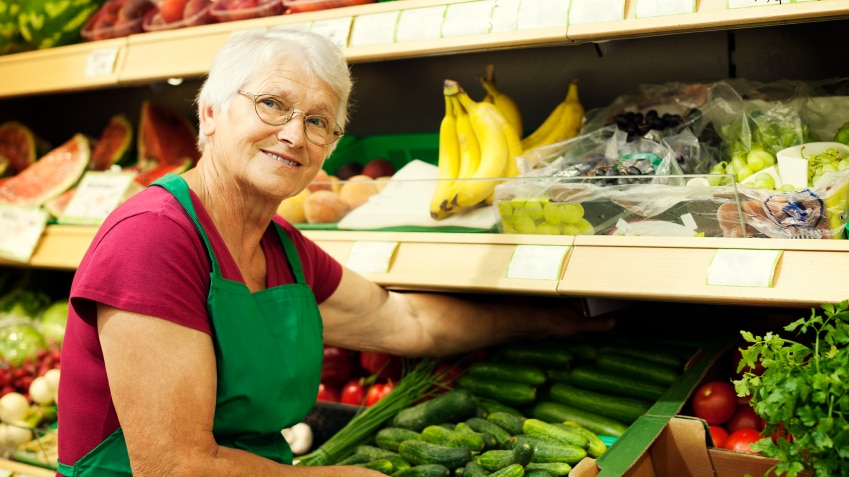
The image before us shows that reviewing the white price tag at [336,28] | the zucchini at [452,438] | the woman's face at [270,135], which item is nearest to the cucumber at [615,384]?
the zucchini at [452,438]

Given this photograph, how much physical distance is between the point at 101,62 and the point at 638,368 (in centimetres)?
188

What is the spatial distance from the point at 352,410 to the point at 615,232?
3.03 feet

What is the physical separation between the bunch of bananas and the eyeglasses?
0.53 metres

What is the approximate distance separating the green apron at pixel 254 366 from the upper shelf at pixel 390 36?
62 centimetres

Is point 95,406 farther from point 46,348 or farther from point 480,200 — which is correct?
point 46,348

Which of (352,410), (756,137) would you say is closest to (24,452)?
A: (352,410)

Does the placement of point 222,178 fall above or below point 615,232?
above

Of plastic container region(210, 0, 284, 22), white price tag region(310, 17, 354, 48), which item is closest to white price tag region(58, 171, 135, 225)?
plastic container region(210, 0, 284, 22)

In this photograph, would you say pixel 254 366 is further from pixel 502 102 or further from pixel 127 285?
pixel 502 102

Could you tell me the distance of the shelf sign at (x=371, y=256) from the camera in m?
2.09

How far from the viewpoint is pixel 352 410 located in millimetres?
2309

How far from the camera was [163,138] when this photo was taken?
3.19 meters

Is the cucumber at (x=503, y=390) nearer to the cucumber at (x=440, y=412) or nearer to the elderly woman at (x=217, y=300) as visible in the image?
the cucumber at (x=440, y=412)

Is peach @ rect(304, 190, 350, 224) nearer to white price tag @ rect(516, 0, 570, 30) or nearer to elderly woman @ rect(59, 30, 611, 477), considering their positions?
elderly woman @ rect(59, 30, 611, 477)
